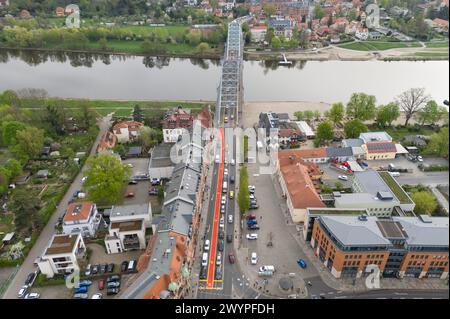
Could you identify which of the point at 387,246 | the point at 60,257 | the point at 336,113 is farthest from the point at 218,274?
the point at 336,113

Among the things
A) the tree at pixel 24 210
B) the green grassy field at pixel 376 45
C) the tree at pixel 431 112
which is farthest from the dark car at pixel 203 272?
the green grassy field at pixel 376 45

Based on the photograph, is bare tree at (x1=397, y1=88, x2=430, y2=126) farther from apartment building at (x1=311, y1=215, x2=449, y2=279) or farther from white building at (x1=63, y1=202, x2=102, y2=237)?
white building at (x1=63, y1=202, x2=102, y2=237)

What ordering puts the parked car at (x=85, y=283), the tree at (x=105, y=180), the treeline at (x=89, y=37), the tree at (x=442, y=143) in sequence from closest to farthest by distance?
the tree at (x=442, y=143)
the parked car at (x=85, y=283)
the tree at (x=105, y=180)
the treeline at (x=89, y=37)

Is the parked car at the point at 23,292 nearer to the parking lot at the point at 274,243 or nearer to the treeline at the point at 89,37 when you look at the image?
the parking lot at the point at 274,243

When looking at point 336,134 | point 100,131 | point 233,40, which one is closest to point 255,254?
point 336,134

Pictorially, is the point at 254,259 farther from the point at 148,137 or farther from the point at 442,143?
the point at 148,137

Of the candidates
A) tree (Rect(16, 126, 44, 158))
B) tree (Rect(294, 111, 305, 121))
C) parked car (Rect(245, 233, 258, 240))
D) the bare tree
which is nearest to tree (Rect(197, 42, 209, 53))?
tree (Rect(294, 111, 305, 121))
